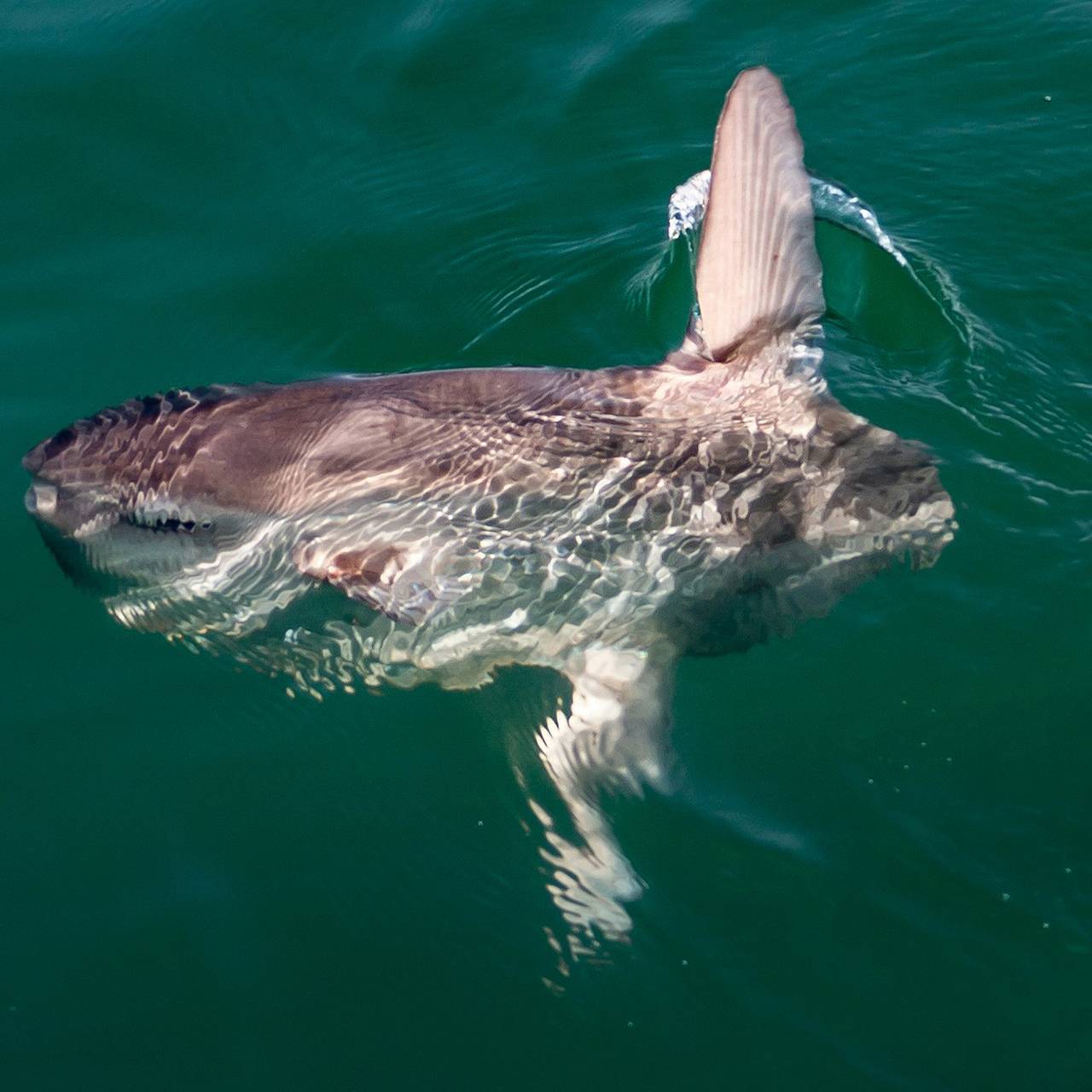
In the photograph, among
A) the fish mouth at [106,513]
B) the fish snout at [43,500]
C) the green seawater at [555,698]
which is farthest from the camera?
the fish snout at [43,500]

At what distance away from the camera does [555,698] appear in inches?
186

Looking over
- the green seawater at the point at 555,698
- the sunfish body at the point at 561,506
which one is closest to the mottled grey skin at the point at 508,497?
the sunfish body at the point at 561,506

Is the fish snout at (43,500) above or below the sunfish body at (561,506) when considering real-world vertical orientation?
above

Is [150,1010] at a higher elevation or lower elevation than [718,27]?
lower

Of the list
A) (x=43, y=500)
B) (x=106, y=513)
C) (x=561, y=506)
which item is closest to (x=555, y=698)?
(x=561, y=506)

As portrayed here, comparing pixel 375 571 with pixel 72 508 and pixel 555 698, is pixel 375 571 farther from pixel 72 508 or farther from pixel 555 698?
pixel 72 508

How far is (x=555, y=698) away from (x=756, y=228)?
6.12 ft

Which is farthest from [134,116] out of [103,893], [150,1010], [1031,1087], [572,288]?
[1031,1087]

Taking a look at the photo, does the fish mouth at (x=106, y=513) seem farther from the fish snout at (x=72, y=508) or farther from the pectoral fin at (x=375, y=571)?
the pectoral fin at (x=375, y=571)

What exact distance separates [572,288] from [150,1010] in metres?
3.90

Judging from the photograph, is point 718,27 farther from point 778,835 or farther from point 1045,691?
point 778,835

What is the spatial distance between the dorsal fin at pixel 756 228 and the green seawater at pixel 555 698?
0.93 meters

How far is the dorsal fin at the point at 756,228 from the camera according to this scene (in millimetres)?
4219

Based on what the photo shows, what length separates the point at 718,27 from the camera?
7.71 meters
